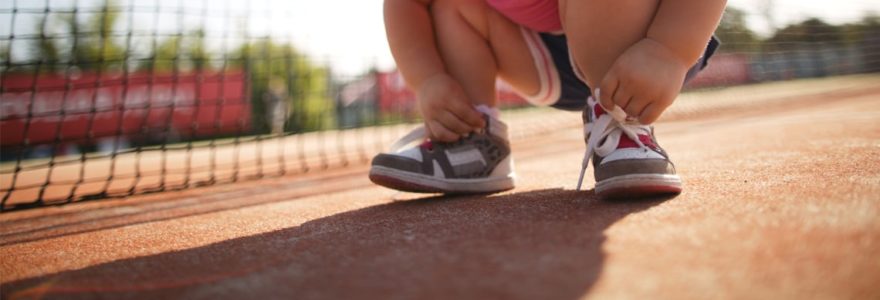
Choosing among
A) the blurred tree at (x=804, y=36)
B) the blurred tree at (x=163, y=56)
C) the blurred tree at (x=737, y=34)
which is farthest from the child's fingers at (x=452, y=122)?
the blurred tree at (x=804, y=36)

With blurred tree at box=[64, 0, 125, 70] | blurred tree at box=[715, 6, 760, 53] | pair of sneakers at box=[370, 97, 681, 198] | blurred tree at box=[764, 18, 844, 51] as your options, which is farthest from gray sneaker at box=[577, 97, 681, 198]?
blurred tree at box=[764, 18, 844, 51]

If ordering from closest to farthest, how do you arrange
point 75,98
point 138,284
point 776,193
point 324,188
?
point 138,284
point 776,193
point 324,188
point 75,98

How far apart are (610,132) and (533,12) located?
12.1 inches

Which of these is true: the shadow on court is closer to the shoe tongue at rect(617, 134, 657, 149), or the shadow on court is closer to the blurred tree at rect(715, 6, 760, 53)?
the shoe tongue at rect(617, 134, 657, 149)

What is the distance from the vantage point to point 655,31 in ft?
2.77

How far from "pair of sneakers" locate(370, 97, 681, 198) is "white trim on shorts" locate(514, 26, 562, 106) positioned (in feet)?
0.52

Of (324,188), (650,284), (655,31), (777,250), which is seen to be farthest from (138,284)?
(324,188)

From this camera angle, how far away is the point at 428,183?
104cm

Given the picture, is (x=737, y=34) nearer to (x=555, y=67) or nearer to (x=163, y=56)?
(x=163, y=56)

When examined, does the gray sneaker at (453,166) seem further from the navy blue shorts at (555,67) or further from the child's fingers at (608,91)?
the child's fingers at (608,91)

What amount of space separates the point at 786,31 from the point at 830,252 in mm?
7434

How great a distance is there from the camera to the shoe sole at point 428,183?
102 centimetres

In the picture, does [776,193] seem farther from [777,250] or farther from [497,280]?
[497,280]

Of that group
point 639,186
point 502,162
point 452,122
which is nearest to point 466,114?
point 452,122
